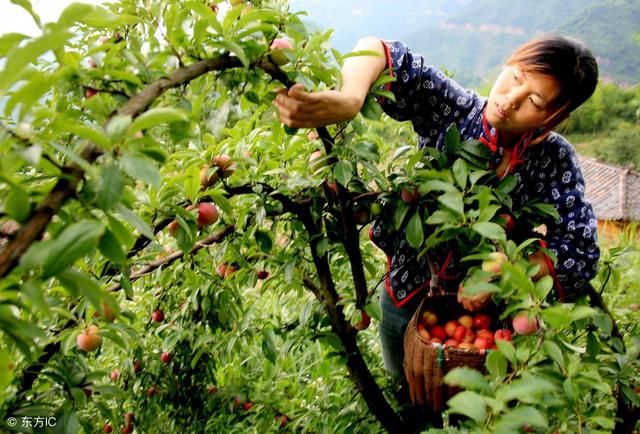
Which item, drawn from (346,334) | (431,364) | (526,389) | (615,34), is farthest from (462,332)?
(615,34)

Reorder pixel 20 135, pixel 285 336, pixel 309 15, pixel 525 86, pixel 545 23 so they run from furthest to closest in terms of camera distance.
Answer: pixel 545 23 < pixel 285 336 < pixel 525 86 < pixel 309 15 < pixel 20 135

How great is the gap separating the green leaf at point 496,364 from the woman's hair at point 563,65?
47 cm

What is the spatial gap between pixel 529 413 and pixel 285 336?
26.3 inches

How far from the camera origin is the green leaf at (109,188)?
0.38 m

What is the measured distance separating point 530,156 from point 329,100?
470 millimetres

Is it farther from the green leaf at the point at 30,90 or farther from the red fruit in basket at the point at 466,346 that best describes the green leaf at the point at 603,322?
the green leaf at the point at 30,90

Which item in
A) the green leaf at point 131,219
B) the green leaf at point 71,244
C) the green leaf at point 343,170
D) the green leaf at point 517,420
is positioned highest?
the green leaf at point 71,244

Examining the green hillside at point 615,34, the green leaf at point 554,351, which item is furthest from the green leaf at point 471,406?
the green hillside at point 615,34

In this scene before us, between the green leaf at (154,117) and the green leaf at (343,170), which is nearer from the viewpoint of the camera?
the green leaf at (154,117)

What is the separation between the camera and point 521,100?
84 centimetres

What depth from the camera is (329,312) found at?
994mm

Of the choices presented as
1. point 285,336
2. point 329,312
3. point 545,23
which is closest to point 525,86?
point 329,312

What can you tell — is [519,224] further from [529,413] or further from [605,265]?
[529,413]

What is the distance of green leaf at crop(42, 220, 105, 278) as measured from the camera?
0.35 meters
